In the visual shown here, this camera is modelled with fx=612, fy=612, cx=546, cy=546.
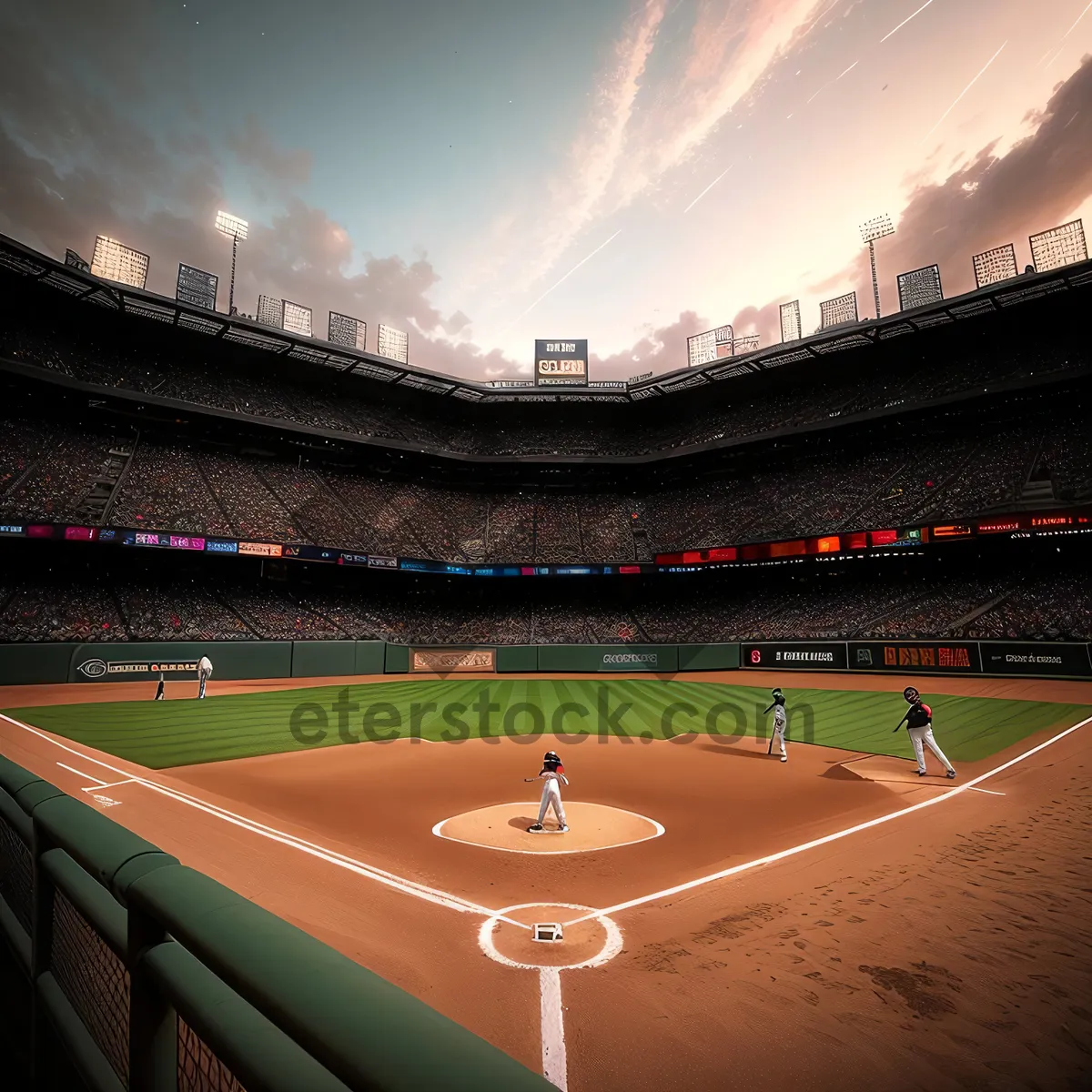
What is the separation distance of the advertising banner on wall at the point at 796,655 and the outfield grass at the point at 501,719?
585cm

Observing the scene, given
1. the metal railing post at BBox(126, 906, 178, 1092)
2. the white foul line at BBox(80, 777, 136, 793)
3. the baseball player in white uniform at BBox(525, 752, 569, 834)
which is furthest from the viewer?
the white foul line at BBox(80, 777, 136, 793)

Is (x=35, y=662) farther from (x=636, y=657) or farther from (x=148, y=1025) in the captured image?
(x=148, y=1025)

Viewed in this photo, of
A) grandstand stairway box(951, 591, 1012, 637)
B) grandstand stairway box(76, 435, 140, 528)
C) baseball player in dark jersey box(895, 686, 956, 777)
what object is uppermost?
grandstand stairway box(76, 435, 140, 528)

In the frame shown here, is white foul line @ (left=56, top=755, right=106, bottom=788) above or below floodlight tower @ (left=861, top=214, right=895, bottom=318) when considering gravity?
below

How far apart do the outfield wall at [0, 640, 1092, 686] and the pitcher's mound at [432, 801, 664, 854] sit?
2439 centimetres

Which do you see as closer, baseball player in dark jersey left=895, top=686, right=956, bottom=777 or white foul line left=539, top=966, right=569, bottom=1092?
white foul line left=539, top=966, right=569, bottom=1092

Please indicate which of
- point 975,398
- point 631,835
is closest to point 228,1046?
point 631,835

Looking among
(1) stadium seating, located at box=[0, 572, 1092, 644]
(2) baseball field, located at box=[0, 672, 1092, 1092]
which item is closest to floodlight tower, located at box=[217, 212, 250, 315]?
(1) stadium seating, located at box=[0, 572, 1092, 644]

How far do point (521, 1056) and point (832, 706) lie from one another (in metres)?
21.6

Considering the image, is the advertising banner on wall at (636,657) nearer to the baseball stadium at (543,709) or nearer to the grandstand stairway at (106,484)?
the baseball stadium at (543,709)

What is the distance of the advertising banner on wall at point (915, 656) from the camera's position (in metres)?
27.8
